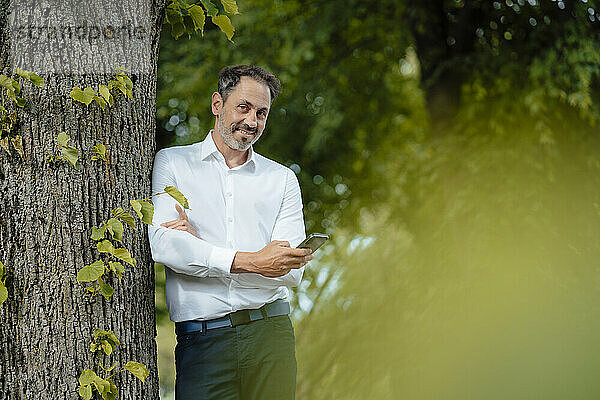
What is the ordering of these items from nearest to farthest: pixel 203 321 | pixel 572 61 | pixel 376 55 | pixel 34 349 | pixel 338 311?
pixel 34 349 < pixel 203 321 < pixel 572 61 < pixel 338 311 < pixel 376 55

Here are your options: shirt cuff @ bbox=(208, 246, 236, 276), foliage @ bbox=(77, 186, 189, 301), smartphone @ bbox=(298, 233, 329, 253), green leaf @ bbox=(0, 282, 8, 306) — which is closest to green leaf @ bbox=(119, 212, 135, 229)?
foliage @ bbox=(77, 186, 189, 301)

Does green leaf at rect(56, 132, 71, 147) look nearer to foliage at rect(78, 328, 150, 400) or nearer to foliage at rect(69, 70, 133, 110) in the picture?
foliage at rect(69, 70, 133, 110)

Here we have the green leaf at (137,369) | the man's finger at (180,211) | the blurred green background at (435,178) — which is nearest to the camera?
the green leaf at (137,369)

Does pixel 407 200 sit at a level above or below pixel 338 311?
above

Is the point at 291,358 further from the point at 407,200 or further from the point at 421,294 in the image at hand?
the point at 407,200

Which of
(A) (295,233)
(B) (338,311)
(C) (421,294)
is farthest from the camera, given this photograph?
(B) (338,311)

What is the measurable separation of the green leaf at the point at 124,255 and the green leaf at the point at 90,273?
0.05 meters

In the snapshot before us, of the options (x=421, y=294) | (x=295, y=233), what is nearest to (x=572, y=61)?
(x=421, y=294)

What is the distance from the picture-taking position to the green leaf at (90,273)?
1.98 metres

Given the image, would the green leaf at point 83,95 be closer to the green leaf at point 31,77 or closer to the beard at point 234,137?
the green leaf at point 31,77

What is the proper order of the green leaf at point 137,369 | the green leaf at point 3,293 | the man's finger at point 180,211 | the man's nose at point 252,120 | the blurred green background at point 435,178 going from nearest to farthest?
the green leaf at point 3,293, the green leaf at point 137,369, the man's finger at point 180,211, the man's nose at point 252,120, the blurred green background at point 435,178

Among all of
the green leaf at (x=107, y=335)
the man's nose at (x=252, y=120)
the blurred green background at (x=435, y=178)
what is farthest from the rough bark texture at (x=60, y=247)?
the blurred green background at (x=435, y=178)

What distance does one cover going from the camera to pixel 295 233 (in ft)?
7.76

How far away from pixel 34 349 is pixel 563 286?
3686 millimetres
